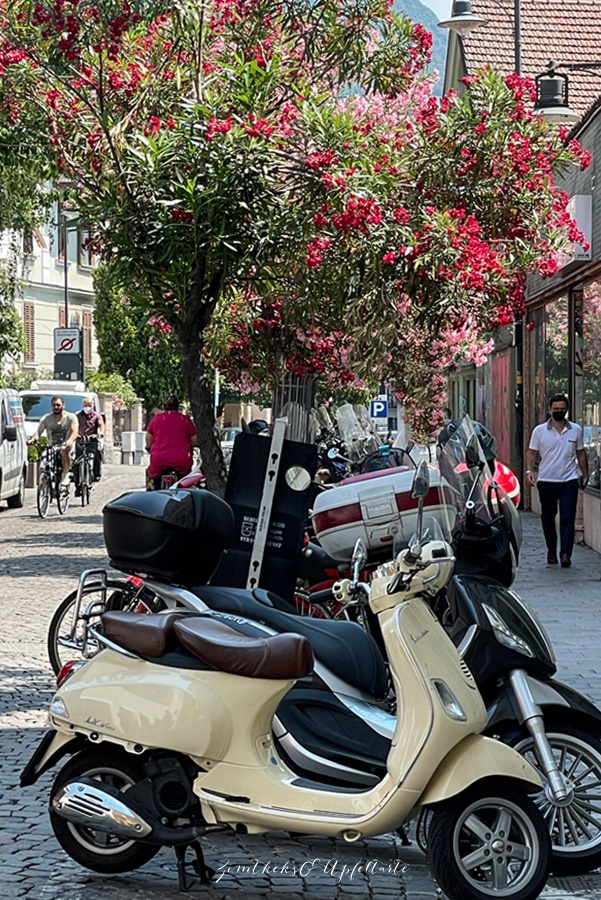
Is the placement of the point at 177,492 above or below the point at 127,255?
below

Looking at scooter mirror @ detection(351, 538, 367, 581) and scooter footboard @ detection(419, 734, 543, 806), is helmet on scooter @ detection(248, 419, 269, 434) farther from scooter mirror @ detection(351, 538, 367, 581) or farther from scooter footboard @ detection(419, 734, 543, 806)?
scooter footboard @ detection(419, 734, 543, 806)

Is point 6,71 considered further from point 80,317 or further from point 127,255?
point 80,317

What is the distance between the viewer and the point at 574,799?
5.77 metres

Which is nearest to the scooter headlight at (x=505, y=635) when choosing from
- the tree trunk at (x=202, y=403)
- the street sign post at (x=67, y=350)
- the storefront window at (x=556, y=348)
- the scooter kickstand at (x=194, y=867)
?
the scooter kickstand at (x=194, y=867)

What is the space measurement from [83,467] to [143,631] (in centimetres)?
2090

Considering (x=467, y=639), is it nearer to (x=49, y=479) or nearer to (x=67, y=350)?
(x=49, y=479)

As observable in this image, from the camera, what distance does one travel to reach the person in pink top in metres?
17.5

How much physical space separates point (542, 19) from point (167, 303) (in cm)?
2474

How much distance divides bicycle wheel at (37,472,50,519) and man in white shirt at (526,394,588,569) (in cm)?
972

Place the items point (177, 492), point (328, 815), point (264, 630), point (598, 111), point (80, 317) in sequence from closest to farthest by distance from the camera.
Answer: point (328, 815) → point (264, 630) → point (177, 492) → point (598, 111) → point (80, 317)

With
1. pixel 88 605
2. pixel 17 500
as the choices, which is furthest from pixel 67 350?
pixel 88 605

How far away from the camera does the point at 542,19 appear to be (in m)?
35.8

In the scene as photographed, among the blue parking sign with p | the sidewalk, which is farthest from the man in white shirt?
the blue parking sign with p

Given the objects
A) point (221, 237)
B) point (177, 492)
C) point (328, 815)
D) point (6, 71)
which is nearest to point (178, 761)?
point (328, 815)
